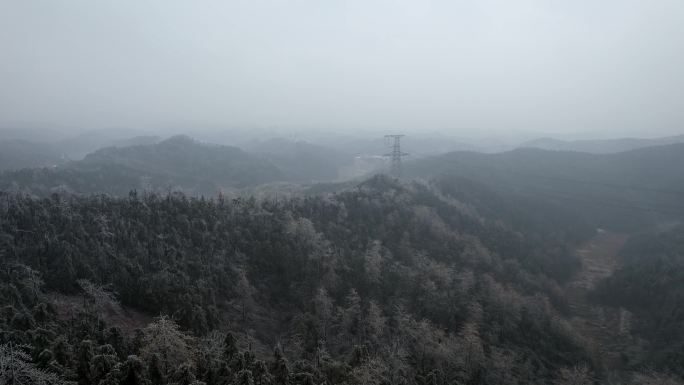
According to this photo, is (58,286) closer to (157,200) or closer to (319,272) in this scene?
(157,200)

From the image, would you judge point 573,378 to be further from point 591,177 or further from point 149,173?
point 149,173

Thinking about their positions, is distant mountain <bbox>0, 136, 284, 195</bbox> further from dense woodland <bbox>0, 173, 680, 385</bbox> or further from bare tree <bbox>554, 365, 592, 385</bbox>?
bare tree <bbox>554, 365, 592, 385</bbox>

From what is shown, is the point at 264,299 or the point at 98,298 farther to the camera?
the point at 264,299

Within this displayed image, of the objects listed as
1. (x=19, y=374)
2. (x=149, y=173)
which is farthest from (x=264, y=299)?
(x=149, y=173)

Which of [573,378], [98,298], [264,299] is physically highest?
[98,298]

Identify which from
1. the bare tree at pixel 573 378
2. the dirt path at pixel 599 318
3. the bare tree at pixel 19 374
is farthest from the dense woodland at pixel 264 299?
the dirt path at pixel 599 318

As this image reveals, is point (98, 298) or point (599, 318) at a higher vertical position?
point (98, 298)
